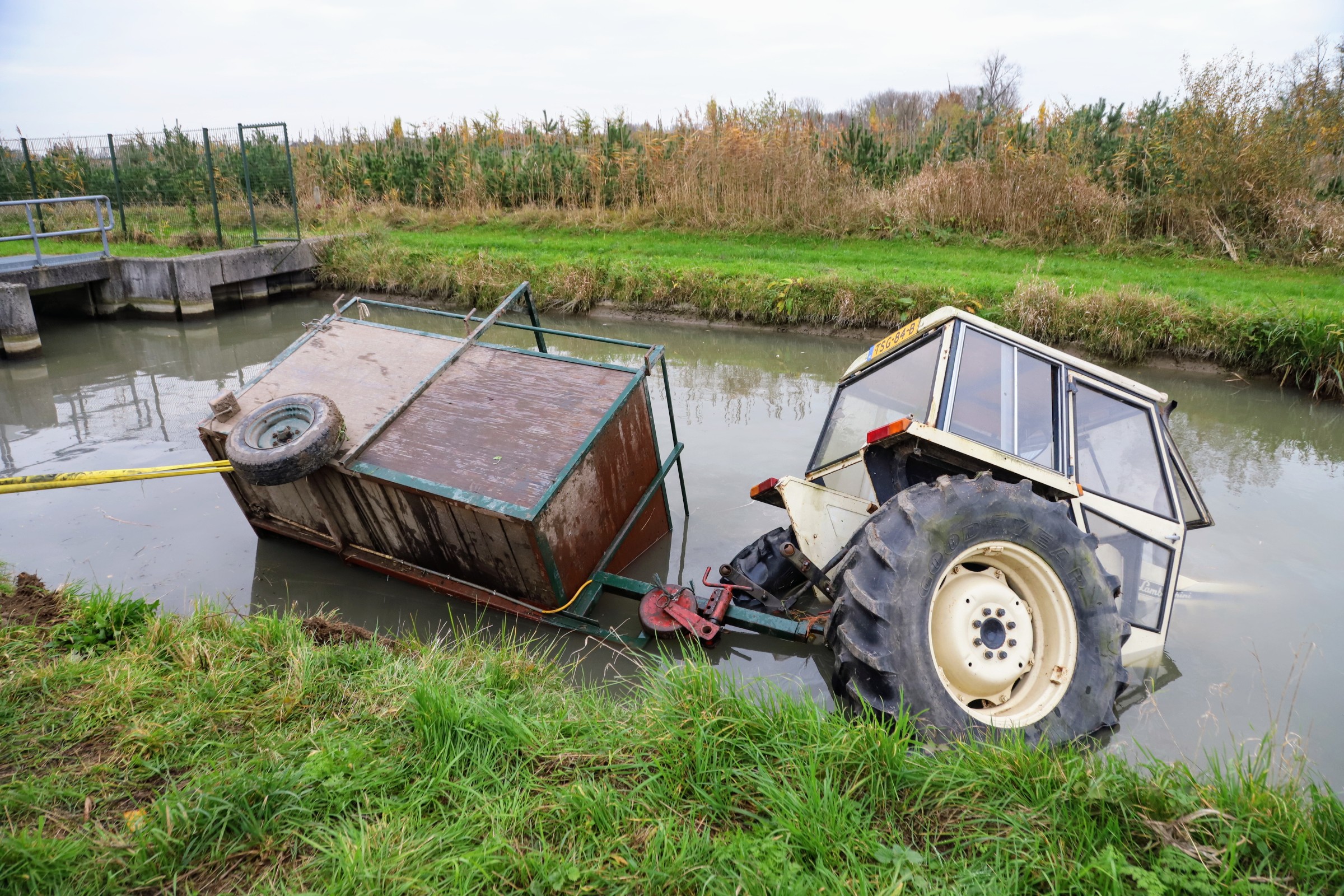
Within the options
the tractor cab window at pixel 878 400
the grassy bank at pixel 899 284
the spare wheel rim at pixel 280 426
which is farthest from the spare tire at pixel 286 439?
the grassy bank at pixel 899 284

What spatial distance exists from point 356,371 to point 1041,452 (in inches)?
172

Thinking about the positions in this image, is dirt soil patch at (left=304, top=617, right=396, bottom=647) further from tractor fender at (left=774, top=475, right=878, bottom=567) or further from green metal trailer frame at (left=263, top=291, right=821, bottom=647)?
tractor fender at (left=774, top=475, right=878, bottom=567)

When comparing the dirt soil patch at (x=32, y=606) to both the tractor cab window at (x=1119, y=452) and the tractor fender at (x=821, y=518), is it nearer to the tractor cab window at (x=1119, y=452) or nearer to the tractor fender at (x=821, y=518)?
the tractor fender at (x=821, y=518)

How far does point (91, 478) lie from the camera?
455 centimetres

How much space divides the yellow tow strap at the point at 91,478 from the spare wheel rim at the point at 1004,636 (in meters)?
4.26

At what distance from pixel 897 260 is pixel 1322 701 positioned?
33.3 feet

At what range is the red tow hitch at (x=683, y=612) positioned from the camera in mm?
4371

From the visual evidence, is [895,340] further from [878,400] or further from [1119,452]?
[1119,452]

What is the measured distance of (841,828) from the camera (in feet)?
7.99

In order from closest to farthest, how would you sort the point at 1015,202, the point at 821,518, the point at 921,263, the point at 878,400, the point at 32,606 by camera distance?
the point at 32,606 < the point at 821,518 < the point at 878,400 < the point at 921,263 < the point at 1015,202

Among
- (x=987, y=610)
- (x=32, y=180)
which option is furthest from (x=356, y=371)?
(x=32, y=180)

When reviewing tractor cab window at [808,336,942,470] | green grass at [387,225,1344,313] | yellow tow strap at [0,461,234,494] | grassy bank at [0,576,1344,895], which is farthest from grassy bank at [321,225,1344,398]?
yellow tow strap at [0,461,234,494]

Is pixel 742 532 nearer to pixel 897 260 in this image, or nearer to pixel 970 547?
pixel 970 547

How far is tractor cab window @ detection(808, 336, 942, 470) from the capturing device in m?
4.47
